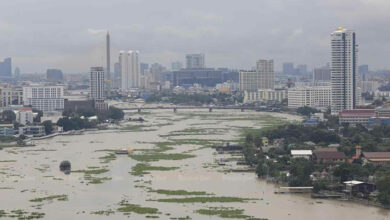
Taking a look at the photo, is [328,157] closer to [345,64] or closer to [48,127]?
[48,127]

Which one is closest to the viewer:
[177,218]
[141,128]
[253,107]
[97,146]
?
[177,218]

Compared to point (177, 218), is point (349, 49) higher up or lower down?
higher up

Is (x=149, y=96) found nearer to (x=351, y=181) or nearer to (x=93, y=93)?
(x=93, y=93)

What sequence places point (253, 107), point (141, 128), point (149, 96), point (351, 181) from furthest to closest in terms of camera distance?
point (149, 96) < point (253, 107) < point (141, 128) < point (351, 181)

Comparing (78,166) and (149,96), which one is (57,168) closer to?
(78,166)

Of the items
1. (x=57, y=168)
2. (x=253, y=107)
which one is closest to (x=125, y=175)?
(x=57, y=168)

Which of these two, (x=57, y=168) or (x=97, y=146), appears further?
(x=97, y=146)
